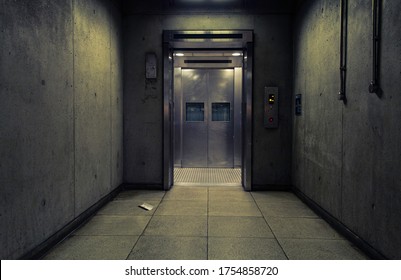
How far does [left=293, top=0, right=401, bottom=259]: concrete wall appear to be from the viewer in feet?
7.78

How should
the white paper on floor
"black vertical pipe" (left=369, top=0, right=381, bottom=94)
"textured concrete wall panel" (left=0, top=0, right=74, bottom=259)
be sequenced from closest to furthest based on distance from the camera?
"textured concrete wall panel" (left=0, top=0, right=74, bottom=259), "black vertical pipe" (left=369, top=0, right=381, bottom=94), the white paper on floor

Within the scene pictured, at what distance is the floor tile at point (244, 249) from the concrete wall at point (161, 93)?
245 cm

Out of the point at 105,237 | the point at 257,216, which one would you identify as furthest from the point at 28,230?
the point at 257,216

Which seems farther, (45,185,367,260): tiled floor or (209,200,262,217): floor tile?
(209,200,262,217): floor tile

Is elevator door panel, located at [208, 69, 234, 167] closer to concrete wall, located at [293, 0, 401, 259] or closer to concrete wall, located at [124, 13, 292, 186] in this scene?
concrete wall, located at [124, 13, 292, 186]

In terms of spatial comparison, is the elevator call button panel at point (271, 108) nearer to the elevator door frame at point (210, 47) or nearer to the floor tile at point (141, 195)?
the elevator door frame at point (210, 47)

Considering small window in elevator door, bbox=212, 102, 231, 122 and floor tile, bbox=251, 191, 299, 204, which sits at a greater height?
small window in elevator door, bbox=212, 102, 231, 122

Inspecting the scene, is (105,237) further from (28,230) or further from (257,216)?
(257,216)

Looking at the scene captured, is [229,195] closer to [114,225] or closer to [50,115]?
A: [114,225]

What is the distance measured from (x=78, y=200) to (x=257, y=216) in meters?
2.14

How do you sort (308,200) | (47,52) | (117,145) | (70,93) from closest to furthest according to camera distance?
(47,52) < (70,93) < (308,200) < (117,145)

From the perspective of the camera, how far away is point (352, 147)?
10.00 ft

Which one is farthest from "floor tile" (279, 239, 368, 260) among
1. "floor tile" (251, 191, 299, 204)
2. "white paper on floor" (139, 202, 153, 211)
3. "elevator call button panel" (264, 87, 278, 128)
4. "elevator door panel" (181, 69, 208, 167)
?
"elevator door panel" (181, 69, 208, 167)

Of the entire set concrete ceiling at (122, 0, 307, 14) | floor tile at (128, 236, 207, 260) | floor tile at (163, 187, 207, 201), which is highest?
concrete ceiling at (122, 0, 307, 14)
